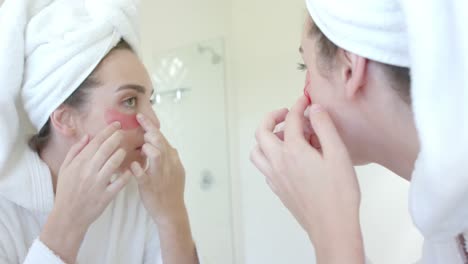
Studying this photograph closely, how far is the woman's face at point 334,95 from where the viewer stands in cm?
59

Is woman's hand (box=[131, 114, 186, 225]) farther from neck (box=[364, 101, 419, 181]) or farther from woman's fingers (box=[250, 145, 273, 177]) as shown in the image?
neck (box=[364, 101, 419, 181])

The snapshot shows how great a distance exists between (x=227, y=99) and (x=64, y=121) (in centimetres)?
104

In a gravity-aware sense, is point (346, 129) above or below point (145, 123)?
above

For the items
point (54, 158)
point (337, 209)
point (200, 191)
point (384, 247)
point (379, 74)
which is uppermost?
point (379, 74)

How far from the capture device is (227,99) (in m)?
1.85

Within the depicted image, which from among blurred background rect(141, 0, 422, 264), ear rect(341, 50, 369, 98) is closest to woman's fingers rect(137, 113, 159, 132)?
ear rect(341, 50, 369, 98)

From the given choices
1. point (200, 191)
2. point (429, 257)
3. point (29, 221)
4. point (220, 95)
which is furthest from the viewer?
point (220, 95)

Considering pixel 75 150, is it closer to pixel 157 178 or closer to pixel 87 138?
pixel 87 138

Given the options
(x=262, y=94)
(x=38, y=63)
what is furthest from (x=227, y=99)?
(x=38, y=63)

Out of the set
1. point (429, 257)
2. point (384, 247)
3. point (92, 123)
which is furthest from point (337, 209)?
point (384, 247)

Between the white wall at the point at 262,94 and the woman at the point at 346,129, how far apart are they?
1.06 m

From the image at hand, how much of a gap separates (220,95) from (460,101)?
4.78 feet

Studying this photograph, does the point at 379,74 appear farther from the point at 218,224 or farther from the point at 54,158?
the point at 218,224

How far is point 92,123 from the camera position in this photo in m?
0.86
